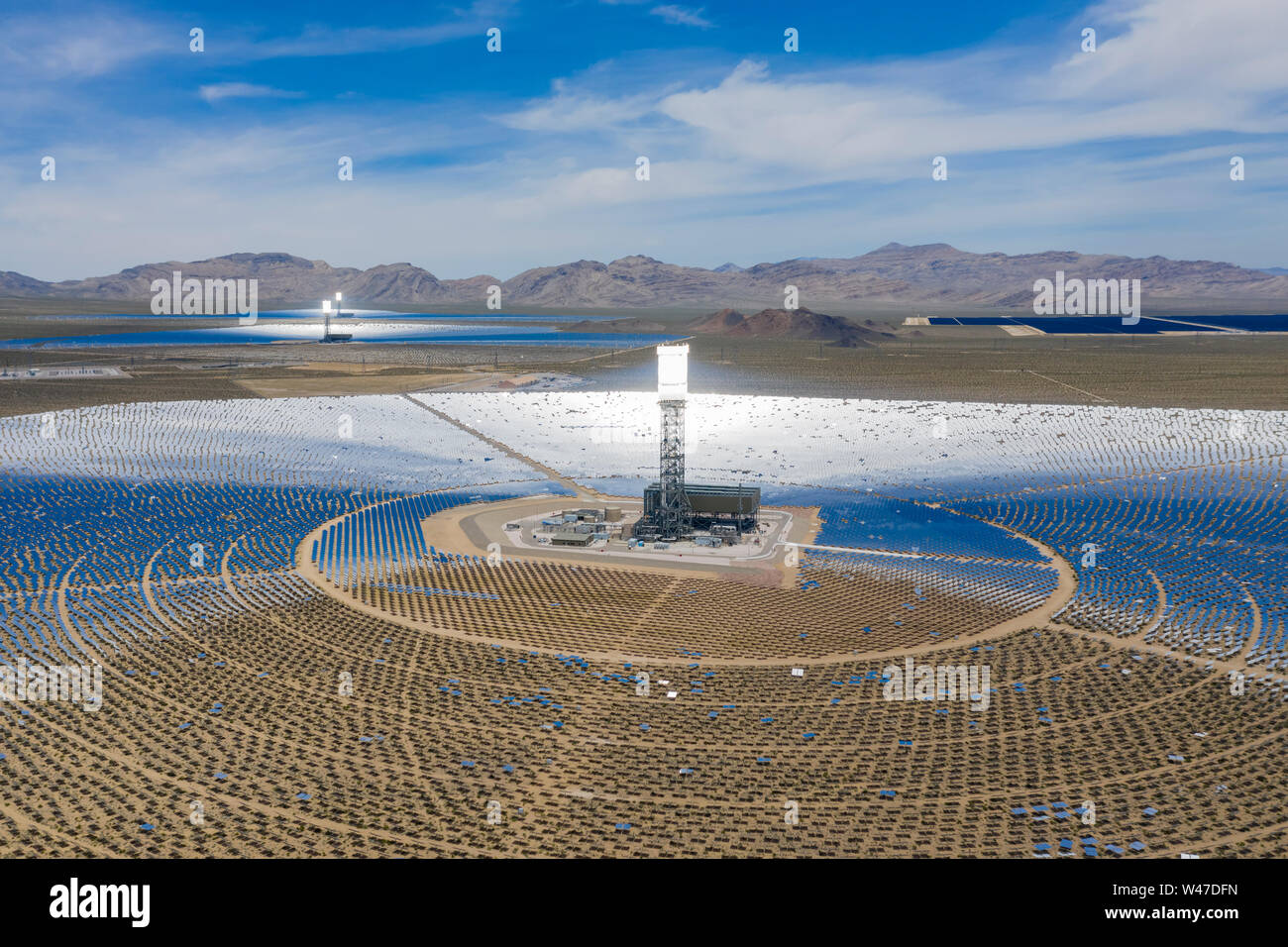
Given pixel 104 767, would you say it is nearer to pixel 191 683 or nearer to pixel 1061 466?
pixel 191 683

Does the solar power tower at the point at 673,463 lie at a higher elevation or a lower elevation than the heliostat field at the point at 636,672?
higher

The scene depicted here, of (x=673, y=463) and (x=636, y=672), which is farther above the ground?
(x=673, y=463)

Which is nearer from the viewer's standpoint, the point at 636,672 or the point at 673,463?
the point at 636,672

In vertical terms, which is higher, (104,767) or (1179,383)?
(1179,383)

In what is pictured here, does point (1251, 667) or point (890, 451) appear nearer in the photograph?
point (1251, 667)

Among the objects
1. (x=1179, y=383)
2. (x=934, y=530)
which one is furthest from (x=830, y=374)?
(x=934, y=530)

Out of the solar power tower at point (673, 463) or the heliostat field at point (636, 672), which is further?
the solar power tower at point (673, 463)

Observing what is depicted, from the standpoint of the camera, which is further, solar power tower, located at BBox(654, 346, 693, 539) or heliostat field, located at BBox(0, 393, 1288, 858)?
solar power tower, located at BBox(654, 346, 693, 539)

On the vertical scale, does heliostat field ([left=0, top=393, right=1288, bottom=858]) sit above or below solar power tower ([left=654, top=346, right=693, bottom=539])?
below
